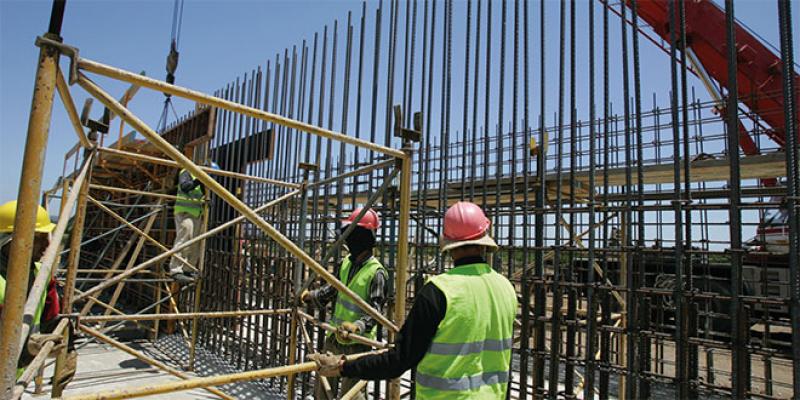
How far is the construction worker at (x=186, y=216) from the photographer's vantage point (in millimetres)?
7581

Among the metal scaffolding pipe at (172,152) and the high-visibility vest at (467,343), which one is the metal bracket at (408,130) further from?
the high-visibility vest at (467,343)

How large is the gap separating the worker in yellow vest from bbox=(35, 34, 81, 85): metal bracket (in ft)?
18.1

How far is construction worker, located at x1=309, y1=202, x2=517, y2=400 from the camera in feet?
8.07

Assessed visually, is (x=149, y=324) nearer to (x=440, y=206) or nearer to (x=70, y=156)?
(x=70, y=156)

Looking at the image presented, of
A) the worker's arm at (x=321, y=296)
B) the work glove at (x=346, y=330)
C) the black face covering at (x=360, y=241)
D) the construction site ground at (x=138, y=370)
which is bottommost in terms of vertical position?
the construction site ground at (x=138, y=370)

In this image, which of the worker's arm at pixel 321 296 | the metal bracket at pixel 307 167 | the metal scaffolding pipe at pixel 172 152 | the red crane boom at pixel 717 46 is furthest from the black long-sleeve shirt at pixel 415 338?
the red crane boom at pixel 717 46

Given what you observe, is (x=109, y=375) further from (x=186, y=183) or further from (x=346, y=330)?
(x=346, y=330)

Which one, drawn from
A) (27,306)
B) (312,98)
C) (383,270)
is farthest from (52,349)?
(312,98)

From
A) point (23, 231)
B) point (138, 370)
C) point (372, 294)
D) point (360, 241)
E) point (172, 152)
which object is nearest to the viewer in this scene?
point (23, 231)

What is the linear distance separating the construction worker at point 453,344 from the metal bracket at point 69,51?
2053mm

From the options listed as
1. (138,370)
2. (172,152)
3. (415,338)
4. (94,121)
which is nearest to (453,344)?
(415,338)

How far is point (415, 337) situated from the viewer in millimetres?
2453

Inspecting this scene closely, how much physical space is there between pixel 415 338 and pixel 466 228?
2.47 ft

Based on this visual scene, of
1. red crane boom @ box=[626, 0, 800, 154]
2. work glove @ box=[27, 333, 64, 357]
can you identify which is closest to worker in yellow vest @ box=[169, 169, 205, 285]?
work glove @ box=[27, 333, 64, 357]
